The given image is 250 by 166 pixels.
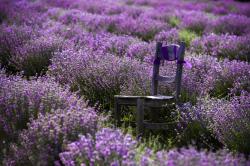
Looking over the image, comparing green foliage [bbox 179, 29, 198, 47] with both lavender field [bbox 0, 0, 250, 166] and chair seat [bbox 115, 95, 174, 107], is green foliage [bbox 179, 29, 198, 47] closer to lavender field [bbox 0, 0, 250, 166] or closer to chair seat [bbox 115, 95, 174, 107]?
lavender field [bbox 0, 0, 250, 166]

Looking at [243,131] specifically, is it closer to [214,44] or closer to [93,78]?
[93,78]

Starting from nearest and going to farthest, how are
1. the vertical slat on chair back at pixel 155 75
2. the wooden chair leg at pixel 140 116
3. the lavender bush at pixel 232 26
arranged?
the wooden chair leg at pixel 140 116, the vertical slat on chair back at pixel 155 75, the lavender bush at pixel 232 26

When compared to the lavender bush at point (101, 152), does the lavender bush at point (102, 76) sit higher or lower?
lower

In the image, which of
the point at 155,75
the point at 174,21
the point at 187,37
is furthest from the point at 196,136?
the point at 174,21

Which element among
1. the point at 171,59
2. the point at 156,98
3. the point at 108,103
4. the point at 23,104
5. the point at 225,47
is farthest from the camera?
the point at 225,47

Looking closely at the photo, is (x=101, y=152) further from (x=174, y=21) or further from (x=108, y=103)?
(x=174, y=21)

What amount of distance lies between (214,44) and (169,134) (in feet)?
13.5

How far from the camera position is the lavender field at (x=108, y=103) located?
287 cm

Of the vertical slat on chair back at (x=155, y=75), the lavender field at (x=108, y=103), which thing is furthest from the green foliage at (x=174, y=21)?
the vertical slat on chair back at (x=155, y=75)

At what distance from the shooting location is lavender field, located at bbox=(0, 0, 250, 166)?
287 centimetres

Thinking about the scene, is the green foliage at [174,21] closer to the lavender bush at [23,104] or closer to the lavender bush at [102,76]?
the lavender bush at [102,76]

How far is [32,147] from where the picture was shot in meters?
3.21

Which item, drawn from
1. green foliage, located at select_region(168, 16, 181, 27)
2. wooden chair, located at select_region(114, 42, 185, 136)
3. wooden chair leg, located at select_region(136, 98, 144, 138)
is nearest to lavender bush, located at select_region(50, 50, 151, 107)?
wooden chair, located at select_region(114, 42, 185, 136)

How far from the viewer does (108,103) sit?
502cm
